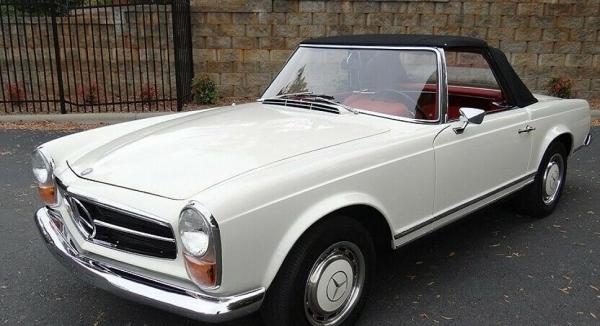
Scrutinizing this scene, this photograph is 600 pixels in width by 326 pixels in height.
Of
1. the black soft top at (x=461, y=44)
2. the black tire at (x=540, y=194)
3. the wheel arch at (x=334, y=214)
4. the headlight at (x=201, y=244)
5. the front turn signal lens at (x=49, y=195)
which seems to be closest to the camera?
the headlight at (x=201, y=244)

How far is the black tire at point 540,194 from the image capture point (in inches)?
170

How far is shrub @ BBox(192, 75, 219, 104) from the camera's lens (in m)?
10.1

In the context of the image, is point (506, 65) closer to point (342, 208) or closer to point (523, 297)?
point (523, 297)

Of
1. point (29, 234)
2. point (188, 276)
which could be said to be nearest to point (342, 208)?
point (188, 276)

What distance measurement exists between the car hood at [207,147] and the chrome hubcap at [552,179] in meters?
2.01

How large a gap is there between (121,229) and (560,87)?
9487 mm

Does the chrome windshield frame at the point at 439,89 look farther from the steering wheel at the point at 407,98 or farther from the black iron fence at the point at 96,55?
the black iron fence at the point at 96,55

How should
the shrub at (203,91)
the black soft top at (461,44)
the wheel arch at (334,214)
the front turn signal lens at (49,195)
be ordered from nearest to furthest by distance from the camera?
the wheel arch at (334,214), the front turn signal lens at (49,195), the black soft top at (461,44), the shrub at (203,91)

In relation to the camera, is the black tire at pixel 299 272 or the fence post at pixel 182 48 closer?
the black tire at pixel 299 272

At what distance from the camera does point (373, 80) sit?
359 cm

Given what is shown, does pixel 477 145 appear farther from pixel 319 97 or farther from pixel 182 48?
pixel 182 48

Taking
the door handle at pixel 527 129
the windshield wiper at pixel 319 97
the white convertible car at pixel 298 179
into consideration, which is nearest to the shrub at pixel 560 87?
the white convertible car at pixel 298 179

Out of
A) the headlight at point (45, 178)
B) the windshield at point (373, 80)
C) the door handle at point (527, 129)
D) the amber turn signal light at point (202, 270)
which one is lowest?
the amber turn signal light at point (202, 270)

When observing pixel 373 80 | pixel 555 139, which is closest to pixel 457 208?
pixel 373 80
